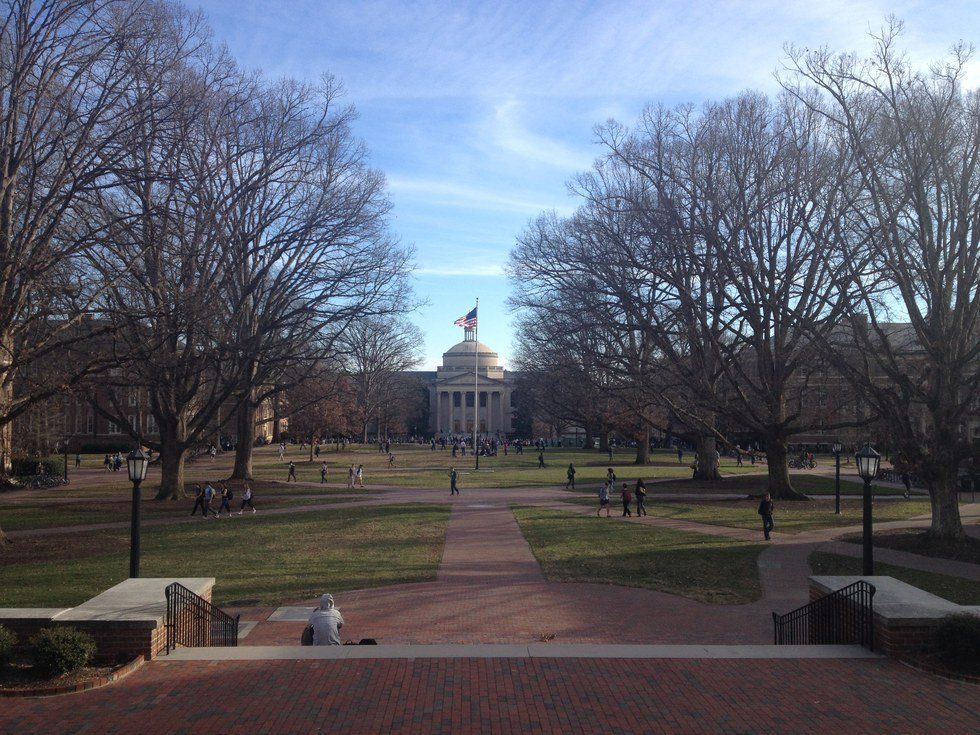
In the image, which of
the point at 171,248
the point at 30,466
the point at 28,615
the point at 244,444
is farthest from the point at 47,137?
the point at 30,466

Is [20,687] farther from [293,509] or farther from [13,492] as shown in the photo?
[13,492]

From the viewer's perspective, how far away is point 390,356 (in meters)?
83.4

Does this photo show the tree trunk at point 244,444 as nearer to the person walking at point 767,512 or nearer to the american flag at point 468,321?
the american flag at point 468,321

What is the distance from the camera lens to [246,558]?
20.1 metres

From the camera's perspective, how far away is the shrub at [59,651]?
805 centimetres

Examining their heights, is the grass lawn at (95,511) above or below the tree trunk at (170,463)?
below

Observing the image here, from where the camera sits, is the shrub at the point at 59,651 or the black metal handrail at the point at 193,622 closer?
the shrub at the point at 59,651

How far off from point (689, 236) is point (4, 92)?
19501mm

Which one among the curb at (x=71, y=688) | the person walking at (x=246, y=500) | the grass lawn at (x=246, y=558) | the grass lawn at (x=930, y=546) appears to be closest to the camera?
the curb at (x=71, y=688)

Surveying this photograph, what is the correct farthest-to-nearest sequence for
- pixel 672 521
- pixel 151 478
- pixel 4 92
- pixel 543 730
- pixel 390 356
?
pixel 390 356 < pixel 151 478 < pixel 672 521 < pixel 4 92 < pixel 543 730

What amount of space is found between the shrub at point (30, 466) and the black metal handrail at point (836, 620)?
43.6 meters

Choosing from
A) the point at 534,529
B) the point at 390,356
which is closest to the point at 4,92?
the point at 534,529

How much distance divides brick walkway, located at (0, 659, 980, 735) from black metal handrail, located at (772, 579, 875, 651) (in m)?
0.75

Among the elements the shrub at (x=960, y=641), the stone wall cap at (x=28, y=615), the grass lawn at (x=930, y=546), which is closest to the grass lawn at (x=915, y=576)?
the grass lawn at (x=930, y=546)
